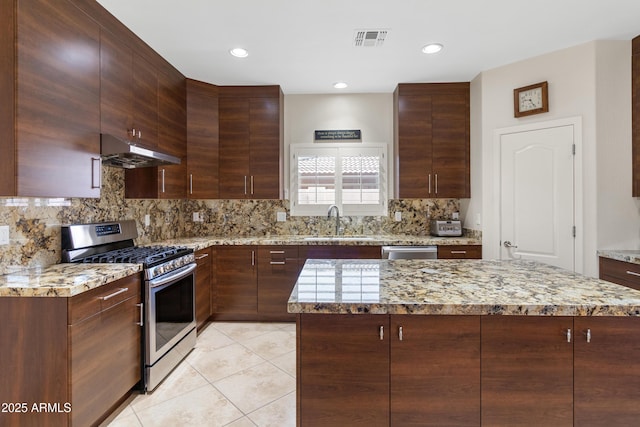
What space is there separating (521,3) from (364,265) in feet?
7.23

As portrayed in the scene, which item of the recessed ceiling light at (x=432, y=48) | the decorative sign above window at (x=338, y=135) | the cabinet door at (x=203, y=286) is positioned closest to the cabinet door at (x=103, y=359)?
the cabinet door at (x=203, y=286)

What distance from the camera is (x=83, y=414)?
1.68m

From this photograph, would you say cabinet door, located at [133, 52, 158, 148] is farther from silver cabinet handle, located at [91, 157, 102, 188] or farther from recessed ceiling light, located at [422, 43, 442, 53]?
recessed ceiling light, located at [422, 43, 442, 53]

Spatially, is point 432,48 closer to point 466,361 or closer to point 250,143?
point 250,143

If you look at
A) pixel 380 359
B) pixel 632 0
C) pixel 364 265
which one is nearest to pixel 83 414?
pixel 380 359

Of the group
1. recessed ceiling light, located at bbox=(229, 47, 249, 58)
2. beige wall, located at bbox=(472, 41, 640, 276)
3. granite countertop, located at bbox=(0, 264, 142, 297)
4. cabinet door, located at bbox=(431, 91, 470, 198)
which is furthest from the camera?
cabinet door, located at bbox=(431, 91, 470, 198)

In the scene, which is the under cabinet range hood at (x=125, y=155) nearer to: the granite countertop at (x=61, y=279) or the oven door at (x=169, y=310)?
the granite countertop at (x=61, y=279)

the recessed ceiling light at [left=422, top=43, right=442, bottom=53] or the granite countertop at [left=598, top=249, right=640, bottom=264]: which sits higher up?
the recessed ceiling light at [left=422, top=43, right=442, bottom=53]

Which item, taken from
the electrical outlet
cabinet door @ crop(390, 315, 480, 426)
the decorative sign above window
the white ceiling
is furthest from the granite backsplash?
cabinet door @ crop(390, 315, 480, 426)

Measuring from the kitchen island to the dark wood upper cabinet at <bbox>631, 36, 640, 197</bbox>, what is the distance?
2.01 metres

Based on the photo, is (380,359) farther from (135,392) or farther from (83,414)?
(135,392)

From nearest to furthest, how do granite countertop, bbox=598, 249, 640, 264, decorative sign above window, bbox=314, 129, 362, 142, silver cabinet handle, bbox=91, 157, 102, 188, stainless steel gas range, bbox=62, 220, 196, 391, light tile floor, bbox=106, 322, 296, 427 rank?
1. light tile floor, bbox=106, 322, 296, 427
2. silver cabinet handle, bbox=91, 157, 102, 188
3. stainless steel gas range, bbox=62, 220, 196, 391
4. granite countertop, bbox=598, 249, 640, 264
5. decorative sign above window, bbox=314, 129, 362, 142

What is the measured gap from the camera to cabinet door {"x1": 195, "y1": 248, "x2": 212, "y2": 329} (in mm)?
3117

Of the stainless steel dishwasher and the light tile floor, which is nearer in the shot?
the light tile floor
